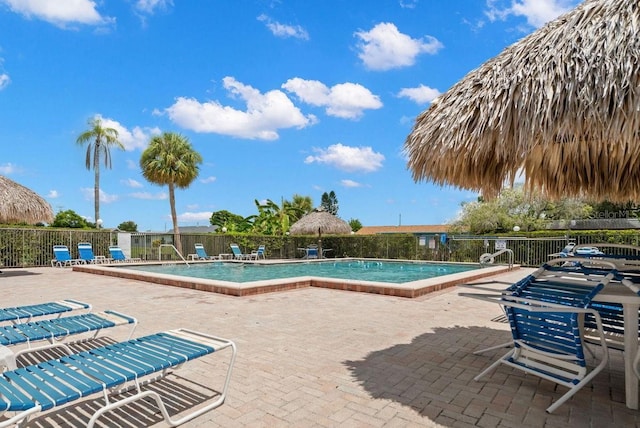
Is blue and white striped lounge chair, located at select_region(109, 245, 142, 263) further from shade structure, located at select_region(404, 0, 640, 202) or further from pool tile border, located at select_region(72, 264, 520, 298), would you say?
shade structure, located at select_region(404, 0, 640, 202)

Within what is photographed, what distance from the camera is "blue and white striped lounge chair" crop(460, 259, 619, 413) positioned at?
9.14ft

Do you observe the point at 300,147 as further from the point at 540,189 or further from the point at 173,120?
the point at 540,189

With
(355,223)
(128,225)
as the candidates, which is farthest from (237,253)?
(355,223)

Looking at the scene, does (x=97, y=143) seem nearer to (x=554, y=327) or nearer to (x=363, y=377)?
(x=363, y=377)

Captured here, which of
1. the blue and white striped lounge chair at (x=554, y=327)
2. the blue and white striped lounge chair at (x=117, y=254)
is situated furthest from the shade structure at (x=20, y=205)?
the blue and white striped lounge chair at (x=554, y=327)

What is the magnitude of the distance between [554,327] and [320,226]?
759 inches

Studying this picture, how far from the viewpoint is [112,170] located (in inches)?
1132

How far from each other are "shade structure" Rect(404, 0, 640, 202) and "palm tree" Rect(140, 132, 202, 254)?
21.5 meters

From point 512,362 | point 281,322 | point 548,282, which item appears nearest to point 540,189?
point 548,282

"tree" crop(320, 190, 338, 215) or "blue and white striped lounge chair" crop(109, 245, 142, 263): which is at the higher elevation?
"tree" crop(320, 190, 338, 215)

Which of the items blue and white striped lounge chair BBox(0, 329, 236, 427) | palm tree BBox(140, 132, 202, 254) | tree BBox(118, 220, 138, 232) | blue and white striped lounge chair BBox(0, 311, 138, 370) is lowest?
blue and white striped lounge chair BBox(0, 329, 236, 427)

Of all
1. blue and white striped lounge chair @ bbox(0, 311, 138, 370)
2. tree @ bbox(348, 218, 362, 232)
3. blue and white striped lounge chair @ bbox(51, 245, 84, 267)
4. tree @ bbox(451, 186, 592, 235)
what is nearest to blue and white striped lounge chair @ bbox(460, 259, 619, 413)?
blue and white striped lounge chair @ bbox(0, 311, 138, 370)

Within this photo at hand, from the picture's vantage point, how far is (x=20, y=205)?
13.3 metres

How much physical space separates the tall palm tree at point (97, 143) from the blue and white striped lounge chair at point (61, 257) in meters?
12.7
